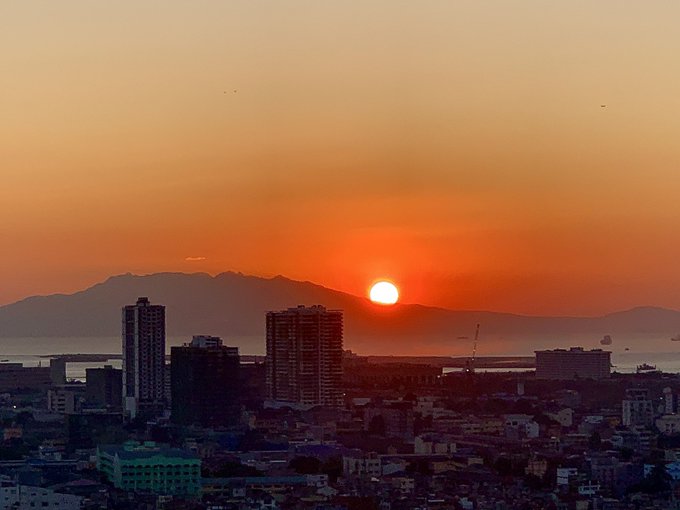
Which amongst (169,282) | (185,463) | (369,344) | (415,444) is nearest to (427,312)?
(369,344)

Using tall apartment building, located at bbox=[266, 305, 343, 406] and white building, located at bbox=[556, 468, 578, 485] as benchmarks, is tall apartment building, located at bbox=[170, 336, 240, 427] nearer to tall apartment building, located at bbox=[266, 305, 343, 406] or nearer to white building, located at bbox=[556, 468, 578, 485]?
tall apartment building, located at bbox=[266, 305, 343, 406]

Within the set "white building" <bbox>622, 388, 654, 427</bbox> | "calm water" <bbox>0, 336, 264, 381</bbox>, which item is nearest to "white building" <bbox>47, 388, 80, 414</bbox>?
"white building" <bbox>622, 388, 654, 427</bbox>

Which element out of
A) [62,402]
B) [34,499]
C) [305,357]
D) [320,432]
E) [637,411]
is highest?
[305,357]

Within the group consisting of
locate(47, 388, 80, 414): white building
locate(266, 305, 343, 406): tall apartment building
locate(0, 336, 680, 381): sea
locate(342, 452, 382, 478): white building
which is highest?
locate(0, 336, 680, 381): sea

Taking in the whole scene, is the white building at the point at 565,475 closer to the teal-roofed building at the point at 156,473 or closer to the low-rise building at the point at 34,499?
the teal-roofed building at the point at 156,473

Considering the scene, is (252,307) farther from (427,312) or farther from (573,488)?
(573,488)

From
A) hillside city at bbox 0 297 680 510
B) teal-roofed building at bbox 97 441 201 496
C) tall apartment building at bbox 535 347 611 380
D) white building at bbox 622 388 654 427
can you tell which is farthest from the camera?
tall apartment building at bbox 535 347 611 380

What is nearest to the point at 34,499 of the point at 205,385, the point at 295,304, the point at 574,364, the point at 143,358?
the point at 205,385

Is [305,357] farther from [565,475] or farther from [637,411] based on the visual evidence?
[565,475]
